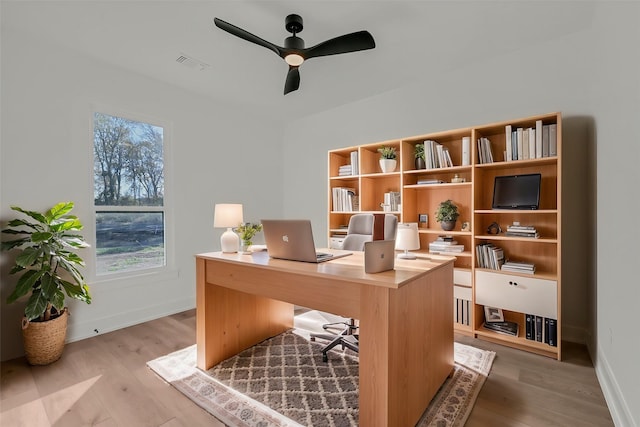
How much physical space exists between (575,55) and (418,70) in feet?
4.13

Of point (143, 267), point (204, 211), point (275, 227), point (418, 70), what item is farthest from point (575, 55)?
point (143, 267)

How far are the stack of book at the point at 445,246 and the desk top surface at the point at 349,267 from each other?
1.02 m

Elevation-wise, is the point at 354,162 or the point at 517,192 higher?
the point at 354,162

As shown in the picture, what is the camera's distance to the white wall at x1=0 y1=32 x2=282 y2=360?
96.7 inches

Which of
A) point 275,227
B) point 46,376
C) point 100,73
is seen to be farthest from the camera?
point 100,73

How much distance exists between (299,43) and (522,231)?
2.33 metres

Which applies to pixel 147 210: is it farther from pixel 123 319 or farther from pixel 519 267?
pixel 519 267

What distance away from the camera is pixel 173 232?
11.5ft

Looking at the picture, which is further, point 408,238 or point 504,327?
point 504,327

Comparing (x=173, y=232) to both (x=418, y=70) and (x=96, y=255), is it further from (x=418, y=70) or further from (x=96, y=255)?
(x=418, y=70)

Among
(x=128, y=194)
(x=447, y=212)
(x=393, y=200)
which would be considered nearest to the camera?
(x=447, y=212)

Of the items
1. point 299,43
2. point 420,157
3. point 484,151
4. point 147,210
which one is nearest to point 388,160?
point 420,157

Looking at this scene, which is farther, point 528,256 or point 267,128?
point 267,128

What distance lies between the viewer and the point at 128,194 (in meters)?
3.21
